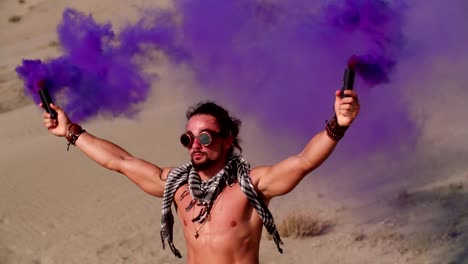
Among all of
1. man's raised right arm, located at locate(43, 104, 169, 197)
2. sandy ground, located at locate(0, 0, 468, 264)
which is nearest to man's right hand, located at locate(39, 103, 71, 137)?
man's raised right arm, located at locate(43, 104, 169, 197)

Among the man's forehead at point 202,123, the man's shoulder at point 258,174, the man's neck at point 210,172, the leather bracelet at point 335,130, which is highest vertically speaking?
the man's forehead at point 202,123

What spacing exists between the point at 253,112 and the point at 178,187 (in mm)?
3843

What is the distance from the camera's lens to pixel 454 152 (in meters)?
10.1

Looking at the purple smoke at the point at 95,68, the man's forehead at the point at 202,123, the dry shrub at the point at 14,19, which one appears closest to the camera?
the man's forehead at the point at 202,123

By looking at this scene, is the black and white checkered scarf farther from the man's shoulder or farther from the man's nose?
the man's nose

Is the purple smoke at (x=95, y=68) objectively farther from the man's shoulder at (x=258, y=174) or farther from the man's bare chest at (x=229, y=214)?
the man's shoulder at (x=258, y=174)

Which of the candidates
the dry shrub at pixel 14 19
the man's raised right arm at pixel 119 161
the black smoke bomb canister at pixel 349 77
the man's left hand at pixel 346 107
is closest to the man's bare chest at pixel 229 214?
the man's raised right arm at pixel 119 161

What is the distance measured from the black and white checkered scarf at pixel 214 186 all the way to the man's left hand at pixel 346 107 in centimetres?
76

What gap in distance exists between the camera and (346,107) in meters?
3.57

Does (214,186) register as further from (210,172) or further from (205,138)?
(205,138)

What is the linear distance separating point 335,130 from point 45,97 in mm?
2005

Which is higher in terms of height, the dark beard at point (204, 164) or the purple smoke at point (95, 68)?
the purple smoke at point (95, 68)

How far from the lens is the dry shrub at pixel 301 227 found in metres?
8.15

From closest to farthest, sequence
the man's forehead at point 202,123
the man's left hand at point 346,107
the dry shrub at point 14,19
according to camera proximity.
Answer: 1. the man's left hand at point 346,107
2. the man's forehead at point 202,123
3. the dry shrub at point 14,19
